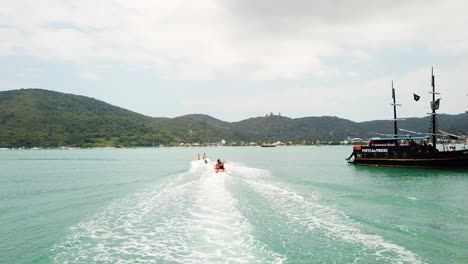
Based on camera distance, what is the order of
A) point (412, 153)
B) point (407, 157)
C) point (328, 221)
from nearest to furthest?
point (328, 221), point (412, 153), point (407, 157)

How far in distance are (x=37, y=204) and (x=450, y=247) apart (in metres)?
32.9

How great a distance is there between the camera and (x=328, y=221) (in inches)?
915

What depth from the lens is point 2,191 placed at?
1662 inches

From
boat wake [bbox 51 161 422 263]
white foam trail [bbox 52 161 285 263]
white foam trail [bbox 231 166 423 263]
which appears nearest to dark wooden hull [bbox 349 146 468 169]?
white foam trail [bbox 231 166 423 263]

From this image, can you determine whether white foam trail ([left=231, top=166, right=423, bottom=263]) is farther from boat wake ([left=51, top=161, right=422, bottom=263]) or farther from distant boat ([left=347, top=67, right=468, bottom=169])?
distant boat ([left=347, top=67, right=468, bottom=169])

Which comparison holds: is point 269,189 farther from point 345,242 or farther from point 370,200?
point 345,242

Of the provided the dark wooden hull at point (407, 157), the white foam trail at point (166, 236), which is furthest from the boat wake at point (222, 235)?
the dark wooden hull at point (407, 157)

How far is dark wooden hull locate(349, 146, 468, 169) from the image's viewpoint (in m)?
65.7

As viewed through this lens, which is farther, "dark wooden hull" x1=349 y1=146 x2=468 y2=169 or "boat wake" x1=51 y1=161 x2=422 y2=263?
"dark wooden hull" x1=349 y1=146 x2=468 y2=169

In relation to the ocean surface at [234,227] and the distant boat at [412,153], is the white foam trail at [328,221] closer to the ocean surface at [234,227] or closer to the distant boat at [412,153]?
the ocean surface at [234,227]

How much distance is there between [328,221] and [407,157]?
187 ft

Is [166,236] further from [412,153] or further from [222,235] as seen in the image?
[412,153]

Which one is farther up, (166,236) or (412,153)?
(412,153)

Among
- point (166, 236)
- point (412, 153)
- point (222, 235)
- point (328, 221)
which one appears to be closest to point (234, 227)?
point (222, 235)
